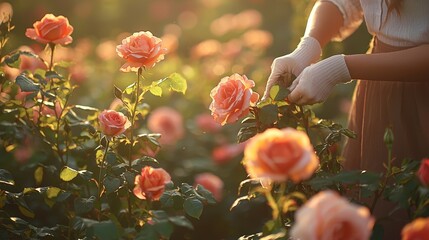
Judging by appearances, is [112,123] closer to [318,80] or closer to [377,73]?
[318,80]

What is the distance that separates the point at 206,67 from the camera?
4.23m

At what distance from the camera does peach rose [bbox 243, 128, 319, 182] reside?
1105 millimetres

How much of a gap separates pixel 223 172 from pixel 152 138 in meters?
1.39

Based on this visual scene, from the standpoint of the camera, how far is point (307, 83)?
1.66m

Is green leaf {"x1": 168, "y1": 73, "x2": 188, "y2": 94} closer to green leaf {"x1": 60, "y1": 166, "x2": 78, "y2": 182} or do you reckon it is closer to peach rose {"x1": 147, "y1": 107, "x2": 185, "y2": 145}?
green leaf {"x1": 60, "y1": 166, "x2": 78, "y2": 182}

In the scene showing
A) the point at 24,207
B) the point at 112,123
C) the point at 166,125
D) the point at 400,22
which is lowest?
the point at 166,125

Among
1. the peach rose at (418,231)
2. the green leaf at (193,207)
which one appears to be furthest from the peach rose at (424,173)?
the green leaf at (193,207)

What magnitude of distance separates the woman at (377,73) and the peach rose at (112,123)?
0.38 meters

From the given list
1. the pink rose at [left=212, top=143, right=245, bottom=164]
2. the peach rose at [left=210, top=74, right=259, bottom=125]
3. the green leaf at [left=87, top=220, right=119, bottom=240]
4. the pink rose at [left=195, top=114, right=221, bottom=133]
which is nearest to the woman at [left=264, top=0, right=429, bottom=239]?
the peach rose at [left=210, top=74, right=259, bottom=125]

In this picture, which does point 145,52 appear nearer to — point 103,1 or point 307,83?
point 307,83

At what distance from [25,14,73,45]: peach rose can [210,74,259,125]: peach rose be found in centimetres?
51

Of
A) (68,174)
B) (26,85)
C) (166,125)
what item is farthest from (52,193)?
(166,125)

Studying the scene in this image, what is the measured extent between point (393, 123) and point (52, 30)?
38.2 inches

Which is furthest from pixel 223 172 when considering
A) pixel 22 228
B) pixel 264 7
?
pixel 264 7
